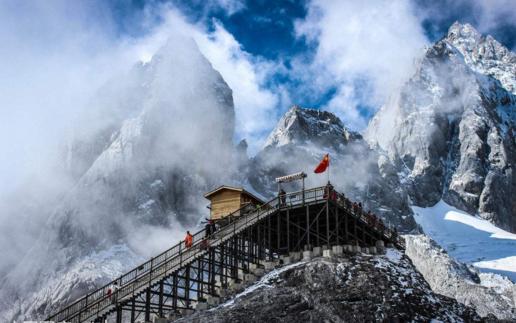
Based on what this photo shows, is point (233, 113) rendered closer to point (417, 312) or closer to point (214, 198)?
point (214, 198)

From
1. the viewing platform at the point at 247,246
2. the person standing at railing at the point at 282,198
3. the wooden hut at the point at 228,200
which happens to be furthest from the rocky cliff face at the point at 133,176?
the person standing at railing at the point at 282,198

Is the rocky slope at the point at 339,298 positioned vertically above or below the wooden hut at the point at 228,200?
below

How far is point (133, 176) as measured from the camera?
489 ft

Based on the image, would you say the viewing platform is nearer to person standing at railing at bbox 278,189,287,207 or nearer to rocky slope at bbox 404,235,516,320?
person standing at railing at bbox 278,189,287,207

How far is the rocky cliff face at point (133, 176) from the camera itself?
432 ft

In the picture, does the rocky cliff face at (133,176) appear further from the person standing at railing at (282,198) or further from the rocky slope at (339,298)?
the rocky slope at (339,298)

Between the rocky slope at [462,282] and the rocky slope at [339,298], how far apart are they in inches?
2448

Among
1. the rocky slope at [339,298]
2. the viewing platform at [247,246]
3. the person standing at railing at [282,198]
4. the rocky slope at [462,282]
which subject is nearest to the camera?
the rocky slope at [339,298]

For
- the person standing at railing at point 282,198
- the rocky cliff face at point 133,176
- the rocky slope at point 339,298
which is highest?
the rocky cliff face at point 133,176

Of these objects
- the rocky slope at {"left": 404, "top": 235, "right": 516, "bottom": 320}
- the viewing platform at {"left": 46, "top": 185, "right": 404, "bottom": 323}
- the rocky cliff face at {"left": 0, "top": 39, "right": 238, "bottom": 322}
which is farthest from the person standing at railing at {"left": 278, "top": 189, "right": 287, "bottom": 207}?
the rocky cliff face at {"left": 0, "top": 39, "right": 238, "bottom": 322}

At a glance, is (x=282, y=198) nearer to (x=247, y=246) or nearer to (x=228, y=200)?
(x=247, y=246)

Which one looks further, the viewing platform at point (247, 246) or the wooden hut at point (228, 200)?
the wooden hut at point (228, 200)

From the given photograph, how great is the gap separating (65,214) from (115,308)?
333 ft

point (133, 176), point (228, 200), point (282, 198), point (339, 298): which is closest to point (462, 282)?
point (133, 176)
